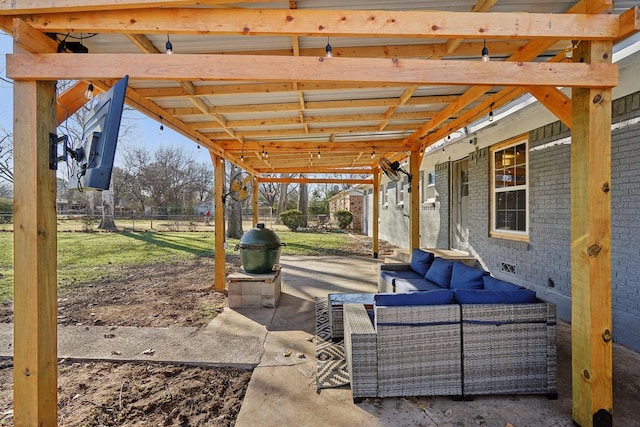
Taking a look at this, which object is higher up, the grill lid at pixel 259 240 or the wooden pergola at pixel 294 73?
the wooden pergola at pixel 294 73

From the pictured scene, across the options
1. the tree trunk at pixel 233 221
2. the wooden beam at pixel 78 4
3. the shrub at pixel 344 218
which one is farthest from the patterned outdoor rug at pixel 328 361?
the shrub at pixel 344 218

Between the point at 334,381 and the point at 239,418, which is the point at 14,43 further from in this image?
the point at 334,381

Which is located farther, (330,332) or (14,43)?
(330,332)

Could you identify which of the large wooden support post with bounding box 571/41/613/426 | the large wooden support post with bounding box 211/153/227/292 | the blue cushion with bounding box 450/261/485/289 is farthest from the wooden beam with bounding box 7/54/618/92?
the large wooden support post with bounding box 211/153/227/292

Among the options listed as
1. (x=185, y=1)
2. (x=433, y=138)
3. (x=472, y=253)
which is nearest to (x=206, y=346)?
(x=185, y=1)

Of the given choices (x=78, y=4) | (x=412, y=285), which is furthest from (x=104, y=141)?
(x=412, y=285)

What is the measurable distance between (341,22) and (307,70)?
382mm

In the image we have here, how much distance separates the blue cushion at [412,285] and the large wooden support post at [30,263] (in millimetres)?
3617

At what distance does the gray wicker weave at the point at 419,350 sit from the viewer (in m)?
2.85

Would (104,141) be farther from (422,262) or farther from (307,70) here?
(422,262)

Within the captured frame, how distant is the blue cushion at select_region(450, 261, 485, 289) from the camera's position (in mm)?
3777

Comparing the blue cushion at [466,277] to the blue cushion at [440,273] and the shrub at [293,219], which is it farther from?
the shrub at [293,219]

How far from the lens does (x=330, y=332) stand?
13.9 ft

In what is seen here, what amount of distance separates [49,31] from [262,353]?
333 centimetres
